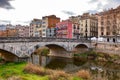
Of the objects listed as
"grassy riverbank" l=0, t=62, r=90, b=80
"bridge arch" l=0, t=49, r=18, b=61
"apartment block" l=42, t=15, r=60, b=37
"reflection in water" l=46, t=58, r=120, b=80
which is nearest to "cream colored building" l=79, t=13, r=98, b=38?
"apartment block" l=42, t=15, r=60, b=37

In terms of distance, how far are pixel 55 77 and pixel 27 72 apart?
21.5ft

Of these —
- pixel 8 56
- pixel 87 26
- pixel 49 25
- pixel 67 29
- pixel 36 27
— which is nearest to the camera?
pixel 8 56

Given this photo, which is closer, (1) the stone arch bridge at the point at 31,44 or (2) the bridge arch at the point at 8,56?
(1) the stone arch bridge at the point at 31,44

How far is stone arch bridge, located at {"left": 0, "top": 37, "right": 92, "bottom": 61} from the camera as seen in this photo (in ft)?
133

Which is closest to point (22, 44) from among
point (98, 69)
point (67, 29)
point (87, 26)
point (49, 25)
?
point (98, 69)

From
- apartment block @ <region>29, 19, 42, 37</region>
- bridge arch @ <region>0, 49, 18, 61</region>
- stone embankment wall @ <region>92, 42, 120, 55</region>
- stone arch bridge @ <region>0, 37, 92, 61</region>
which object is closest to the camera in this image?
stone arch bridge @ <region>0, 37, 92, 61</region>

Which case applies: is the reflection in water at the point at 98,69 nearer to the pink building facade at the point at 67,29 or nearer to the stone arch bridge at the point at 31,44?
the stone arch bridge at the point at 31,44

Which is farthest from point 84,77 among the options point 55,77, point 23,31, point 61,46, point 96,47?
point 23,31

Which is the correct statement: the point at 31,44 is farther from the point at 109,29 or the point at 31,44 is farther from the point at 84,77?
the point at 109,29

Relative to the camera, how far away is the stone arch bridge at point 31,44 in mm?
40500

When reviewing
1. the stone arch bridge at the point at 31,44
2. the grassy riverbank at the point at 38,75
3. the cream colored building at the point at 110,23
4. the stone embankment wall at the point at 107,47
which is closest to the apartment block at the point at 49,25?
the cream colored building at the point at 110,23

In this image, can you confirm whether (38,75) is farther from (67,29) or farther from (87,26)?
(87,26)

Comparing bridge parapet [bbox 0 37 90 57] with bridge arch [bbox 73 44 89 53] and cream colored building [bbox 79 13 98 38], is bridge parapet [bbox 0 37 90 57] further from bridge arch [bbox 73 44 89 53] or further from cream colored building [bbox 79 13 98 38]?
cream colored building [bbox 79 13 98 38]

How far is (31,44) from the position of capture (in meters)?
46.0
